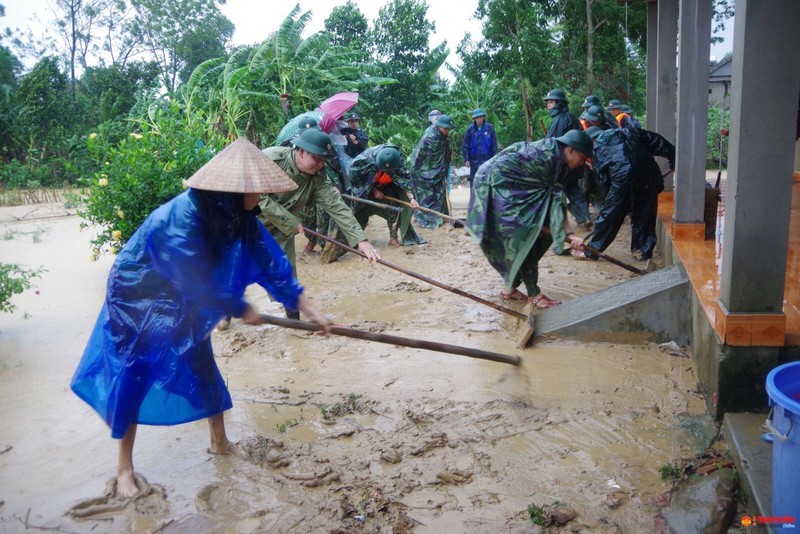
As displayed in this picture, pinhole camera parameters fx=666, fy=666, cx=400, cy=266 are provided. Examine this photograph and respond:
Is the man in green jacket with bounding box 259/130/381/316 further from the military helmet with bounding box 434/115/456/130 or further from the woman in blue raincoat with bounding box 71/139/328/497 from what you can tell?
the military helmet with bounding box 434/115/456/130

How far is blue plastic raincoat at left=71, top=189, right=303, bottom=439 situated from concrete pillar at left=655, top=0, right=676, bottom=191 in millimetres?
6059

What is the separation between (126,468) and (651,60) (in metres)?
8.42

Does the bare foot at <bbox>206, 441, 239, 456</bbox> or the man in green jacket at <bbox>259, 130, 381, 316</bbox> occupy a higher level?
the man in green jacket at <bbox>259, 130, 381, 316</bbox>

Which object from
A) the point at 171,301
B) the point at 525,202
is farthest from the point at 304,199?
the point at 171,301

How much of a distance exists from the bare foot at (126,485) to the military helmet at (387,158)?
18.1ft

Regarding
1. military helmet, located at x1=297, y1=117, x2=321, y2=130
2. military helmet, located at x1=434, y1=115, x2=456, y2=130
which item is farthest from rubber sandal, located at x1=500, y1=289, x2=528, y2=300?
military helmet, located at x1=434, y1=115, x2=456, y2=130

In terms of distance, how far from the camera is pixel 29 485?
3301 mm

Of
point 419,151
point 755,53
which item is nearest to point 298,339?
point 755,53

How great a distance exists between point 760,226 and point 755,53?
2.61 ft

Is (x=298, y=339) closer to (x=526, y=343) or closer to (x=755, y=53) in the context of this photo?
(x=526, y=343)

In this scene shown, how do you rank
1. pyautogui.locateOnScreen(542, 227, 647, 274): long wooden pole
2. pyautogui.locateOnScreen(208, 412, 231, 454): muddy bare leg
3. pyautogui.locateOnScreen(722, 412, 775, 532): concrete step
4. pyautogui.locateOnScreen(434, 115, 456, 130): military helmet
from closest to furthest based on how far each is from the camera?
pyautogui.locateOnScreen(722, 412, 775, 532): concrete step < pyautogui.locateOnScreen(208, 412, 231, 454): muddy bare leg < pyautogui.locateOnScreen(542, 227, 647, 274): long wooden pole < pyautogui.locateOnScreen(434, 115, 456, 130): military helmet

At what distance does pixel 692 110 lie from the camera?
17.9 feet

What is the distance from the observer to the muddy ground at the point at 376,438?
296cm

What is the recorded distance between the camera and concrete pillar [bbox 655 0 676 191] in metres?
7.34
